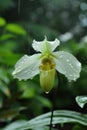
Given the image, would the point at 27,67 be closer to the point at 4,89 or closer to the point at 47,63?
the point at 47,63

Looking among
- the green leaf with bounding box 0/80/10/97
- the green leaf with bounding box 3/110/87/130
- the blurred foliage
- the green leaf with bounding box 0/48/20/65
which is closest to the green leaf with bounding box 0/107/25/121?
the blurred foliage

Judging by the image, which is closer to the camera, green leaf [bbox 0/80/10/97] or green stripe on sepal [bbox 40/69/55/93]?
green stripe on sepal [bbox 40/69/55/93]

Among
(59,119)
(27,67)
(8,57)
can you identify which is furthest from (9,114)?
(27,67)

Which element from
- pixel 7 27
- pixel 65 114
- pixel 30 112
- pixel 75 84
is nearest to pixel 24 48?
pixel 75 84

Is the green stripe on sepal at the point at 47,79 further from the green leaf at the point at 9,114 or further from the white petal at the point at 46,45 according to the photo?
the green leaf at the point at 9,114

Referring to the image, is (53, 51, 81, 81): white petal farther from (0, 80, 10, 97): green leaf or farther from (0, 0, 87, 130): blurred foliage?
(0, 80, 10, 97): green leaf
